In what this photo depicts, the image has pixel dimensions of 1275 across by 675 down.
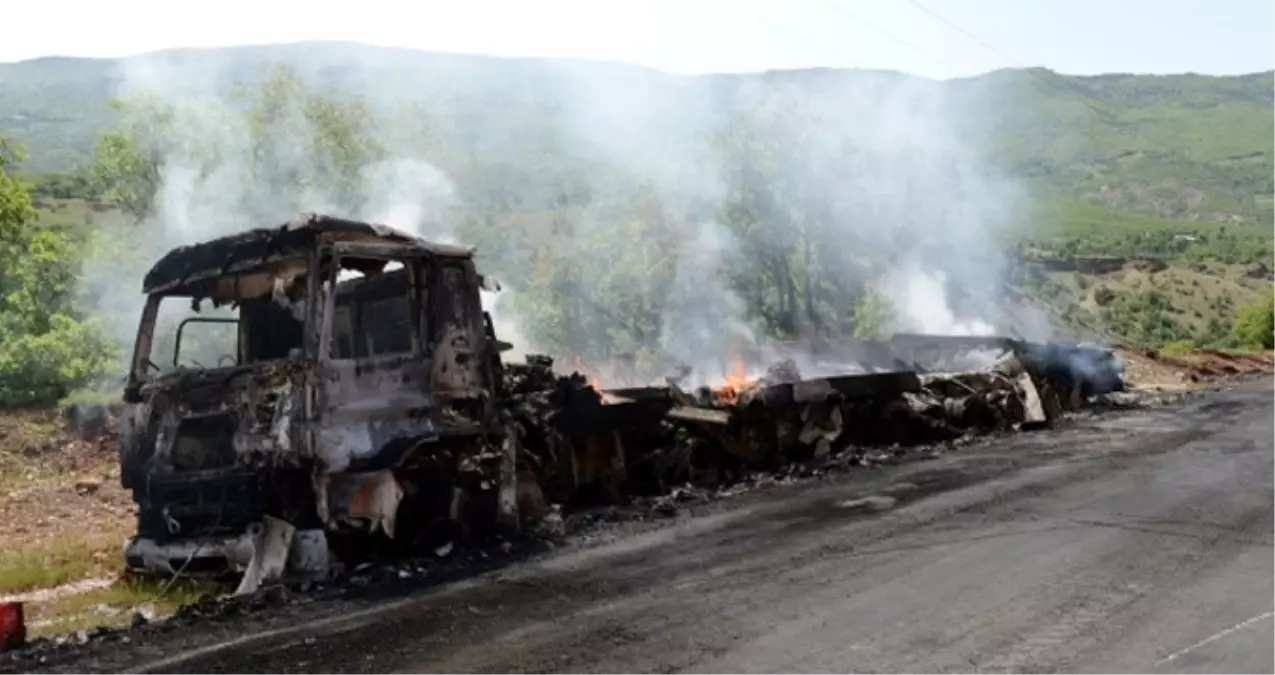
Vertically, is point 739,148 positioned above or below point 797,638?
above

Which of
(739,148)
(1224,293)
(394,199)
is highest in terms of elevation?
(739,148)

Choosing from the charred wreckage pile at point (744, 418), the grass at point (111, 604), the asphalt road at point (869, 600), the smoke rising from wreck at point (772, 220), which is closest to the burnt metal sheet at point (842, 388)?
the charred wreckage pile at point (744, 418)

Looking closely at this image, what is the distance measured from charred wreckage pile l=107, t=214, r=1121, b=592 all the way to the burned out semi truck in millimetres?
13

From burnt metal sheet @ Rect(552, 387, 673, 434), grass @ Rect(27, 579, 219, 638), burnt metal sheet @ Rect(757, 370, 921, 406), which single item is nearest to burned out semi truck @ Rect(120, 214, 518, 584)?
grass @ Rect(27, 579, 219, 638)

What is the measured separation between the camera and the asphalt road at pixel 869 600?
187 inches

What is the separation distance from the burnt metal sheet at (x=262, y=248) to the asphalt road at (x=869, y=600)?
2551 mm

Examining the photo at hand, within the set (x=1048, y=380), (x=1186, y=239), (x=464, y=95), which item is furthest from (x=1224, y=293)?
(x=464, y=95)

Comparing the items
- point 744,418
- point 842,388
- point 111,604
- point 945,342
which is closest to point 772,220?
point 945,342

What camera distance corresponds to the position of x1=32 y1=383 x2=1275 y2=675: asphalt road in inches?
187

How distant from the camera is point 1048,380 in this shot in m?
18.0

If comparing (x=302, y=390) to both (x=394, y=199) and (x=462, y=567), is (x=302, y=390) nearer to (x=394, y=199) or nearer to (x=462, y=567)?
(x=462, y=567)

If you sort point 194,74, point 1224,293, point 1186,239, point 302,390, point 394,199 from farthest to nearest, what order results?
point 1186,239 < point 1224,293 < point 194,74 < point 394,199 < point 302,390

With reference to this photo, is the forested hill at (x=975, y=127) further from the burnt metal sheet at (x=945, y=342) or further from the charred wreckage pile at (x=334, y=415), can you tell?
the charred wreckage pile at (x=334, y=415)

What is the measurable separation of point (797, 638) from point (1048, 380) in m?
14.5
